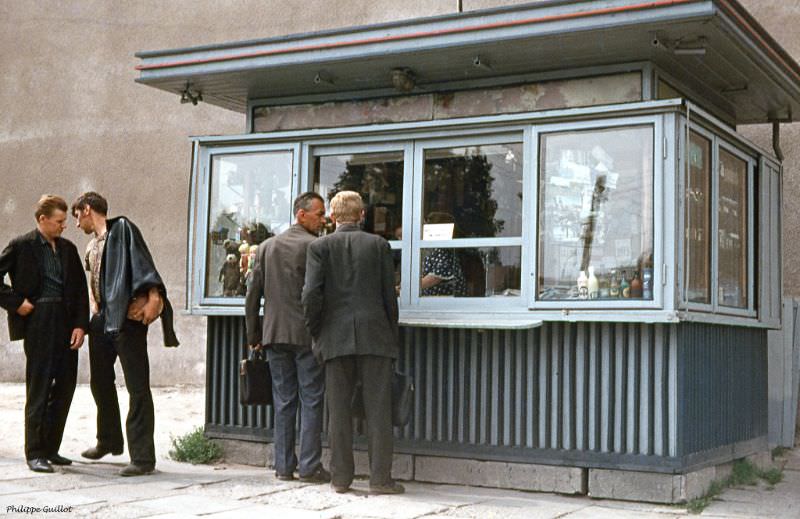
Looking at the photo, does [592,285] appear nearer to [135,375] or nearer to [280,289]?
[280,289]

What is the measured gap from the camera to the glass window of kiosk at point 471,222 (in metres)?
7.64

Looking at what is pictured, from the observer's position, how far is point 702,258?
7.47m

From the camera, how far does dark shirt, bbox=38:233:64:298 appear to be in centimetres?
780

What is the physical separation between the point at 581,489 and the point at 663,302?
1.37 m

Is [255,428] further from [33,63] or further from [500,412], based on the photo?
[33,63]

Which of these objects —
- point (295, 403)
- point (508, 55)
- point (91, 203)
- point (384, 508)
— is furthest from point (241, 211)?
point (384, 508)

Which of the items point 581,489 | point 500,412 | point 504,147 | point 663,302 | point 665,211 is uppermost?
point 504,147

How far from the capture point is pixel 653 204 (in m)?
7.00

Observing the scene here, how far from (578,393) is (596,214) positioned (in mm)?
1201

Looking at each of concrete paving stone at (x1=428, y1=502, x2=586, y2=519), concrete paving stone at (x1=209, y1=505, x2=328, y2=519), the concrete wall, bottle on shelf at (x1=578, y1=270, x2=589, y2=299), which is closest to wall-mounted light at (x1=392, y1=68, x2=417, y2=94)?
bottle on shelf at (x1=578, y1=270, x2=589, y2=299)

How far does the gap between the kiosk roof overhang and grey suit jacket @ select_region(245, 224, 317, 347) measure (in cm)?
128

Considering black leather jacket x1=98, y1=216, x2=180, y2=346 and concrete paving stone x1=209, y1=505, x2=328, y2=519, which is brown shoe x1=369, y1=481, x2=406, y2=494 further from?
black leather jacket x1=98, y1=216, x2=180, y2=346

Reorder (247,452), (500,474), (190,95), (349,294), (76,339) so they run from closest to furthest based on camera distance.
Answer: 1. (349,294)
2. (500,474)
3. (76,339)
4. (247,452)
5. (190,95)

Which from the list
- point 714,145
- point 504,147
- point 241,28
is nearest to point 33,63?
point 241,28
